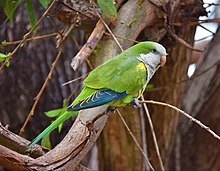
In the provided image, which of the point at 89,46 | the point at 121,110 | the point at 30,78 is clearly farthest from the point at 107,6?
the point at 30,78

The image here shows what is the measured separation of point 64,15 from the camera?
129cm

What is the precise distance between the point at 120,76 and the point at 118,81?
13mm

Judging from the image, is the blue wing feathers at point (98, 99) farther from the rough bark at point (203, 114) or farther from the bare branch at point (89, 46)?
the rough bark at point (203, 114)

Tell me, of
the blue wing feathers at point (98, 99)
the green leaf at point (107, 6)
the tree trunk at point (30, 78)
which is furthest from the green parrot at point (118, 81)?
the tree trunk at point (30, 78)

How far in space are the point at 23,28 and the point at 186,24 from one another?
25.4 inches

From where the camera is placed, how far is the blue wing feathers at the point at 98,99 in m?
1.02

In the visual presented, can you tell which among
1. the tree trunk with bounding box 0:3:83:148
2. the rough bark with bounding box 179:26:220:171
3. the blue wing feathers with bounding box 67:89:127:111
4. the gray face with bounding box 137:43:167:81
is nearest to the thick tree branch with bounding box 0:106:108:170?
the blue wing feathers with bounding box 67:89:127:111

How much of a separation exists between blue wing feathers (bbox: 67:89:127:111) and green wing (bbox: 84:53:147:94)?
0.01 m

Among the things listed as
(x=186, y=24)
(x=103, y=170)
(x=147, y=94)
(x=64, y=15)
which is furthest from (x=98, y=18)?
(x=103, y=170)

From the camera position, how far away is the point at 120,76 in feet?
3.67

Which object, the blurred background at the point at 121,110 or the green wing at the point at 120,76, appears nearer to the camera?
the green wing at the point at 120,76

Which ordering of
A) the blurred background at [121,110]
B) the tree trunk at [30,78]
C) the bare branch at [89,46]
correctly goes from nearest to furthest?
the bare branch at [89,46], the blurred background at [121,110], the tree trunk at [30,78]

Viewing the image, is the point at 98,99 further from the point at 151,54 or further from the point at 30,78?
the point at 30,78

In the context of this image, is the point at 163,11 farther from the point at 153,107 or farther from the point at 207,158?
the point at 207,158
